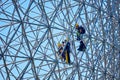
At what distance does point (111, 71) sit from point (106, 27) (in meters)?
Result: 2.16

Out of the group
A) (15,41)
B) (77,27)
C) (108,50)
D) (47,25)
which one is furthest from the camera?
(15,41)

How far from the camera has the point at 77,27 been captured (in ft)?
69.2

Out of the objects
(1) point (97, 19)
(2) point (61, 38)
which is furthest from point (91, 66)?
(2) point (61, 38)

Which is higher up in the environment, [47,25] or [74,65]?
[47,25]

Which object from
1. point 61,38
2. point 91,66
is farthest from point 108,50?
point 61,38

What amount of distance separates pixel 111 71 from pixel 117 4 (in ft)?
10.9

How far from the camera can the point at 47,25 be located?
18141 mm

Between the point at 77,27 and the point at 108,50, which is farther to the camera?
the point at 108,50

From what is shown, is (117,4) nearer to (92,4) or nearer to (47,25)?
(92,4)

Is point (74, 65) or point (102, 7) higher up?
point (102, 7)

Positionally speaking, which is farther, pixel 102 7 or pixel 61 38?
pixel 61 38

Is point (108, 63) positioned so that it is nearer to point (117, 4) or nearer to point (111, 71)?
point (111, 71)

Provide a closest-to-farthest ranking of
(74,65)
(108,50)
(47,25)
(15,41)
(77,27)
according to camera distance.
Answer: (47,25), (74,65), (77,27), (108,50), (15,41)

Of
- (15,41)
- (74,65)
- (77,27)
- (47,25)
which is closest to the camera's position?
(47,25)
